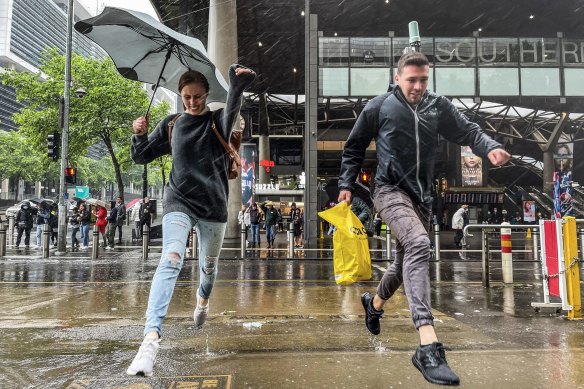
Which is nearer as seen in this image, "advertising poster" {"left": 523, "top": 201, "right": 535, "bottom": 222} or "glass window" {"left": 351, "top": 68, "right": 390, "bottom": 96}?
"glass window" {"left": 351, "top": 68, "right": 390, "bottom": 96}

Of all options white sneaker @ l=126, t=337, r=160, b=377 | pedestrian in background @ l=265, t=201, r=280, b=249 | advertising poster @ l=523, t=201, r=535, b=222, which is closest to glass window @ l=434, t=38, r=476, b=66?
advertising poster @ l=523, t=201, r=535, b=222

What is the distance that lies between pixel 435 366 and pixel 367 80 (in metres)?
24.5

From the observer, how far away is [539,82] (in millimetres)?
25766

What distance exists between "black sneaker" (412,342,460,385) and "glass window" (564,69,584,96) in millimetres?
28502

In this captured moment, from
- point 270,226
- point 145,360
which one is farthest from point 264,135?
point 145,360

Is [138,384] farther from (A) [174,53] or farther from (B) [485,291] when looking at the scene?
(B) [485,291]

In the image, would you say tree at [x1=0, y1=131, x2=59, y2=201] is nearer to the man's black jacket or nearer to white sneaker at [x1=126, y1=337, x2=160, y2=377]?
white sneaker at [x1=126, y1=337, x2=160, y2=377]

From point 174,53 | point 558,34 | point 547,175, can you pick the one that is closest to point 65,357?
point 174,53

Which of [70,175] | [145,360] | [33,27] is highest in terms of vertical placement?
[33,27]

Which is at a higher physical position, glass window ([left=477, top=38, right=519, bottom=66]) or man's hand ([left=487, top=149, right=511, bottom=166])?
glass window ([left=477, top=38, right=519, bottom=66])

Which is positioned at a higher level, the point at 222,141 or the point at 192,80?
the point at 192,80

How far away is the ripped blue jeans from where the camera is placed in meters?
2.93

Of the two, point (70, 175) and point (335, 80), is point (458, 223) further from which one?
point (70, 175)

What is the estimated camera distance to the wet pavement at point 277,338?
2954 mm
